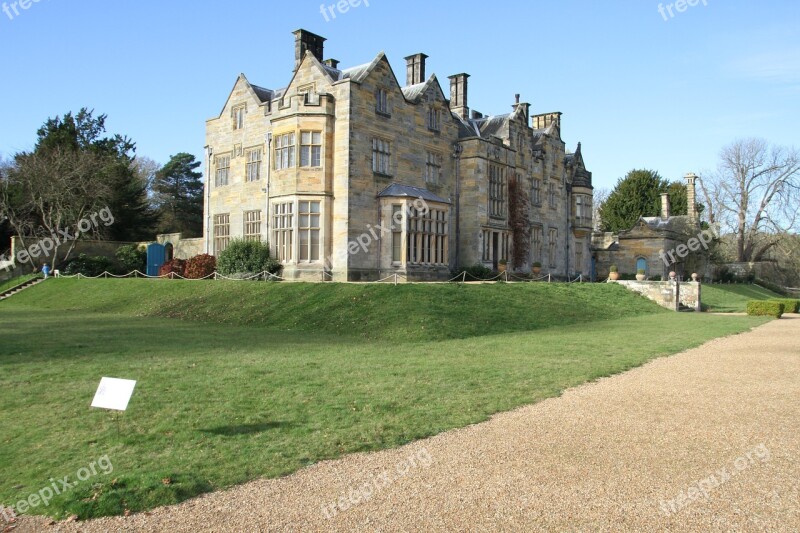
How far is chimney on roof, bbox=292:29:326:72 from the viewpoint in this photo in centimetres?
3083

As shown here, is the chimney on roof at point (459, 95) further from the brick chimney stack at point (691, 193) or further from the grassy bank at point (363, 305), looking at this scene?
the brick chimney stack at point (691, 193)

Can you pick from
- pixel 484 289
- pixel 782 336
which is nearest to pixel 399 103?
pixel 484 289

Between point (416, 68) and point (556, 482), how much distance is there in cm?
3072

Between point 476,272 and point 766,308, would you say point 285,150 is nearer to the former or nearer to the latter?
point 476,272

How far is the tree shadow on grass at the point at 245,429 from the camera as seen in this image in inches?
290

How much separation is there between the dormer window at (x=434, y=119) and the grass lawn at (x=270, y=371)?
1091 centimetres

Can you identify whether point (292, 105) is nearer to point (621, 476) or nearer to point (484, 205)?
point (484, 205)

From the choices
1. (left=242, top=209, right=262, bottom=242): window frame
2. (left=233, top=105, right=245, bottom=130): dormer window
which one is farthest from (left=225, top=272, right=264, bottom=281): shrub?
(left=233, top=105, right=245, bottom=130): dormer window

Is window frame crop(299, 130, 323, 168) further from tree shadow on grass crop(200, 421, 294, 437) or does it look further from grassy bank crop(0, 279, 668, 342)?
tree shadow on grass crop(200, 421, 294, 437)

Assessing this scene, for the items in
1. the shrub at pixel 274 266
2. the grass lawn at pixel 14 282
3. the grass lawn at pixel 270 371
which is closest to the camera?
the grass lawn at pixel 270 371

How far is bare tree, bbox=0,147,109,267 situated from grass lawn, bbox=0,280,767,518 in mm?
16444

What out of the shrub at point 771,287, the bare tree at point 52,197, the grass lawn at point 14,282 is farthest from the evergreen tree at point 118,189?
the shrub at point 771,287

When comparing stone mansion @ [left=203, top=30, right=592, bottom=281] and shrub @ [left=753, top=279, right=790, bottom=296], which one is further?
shrub @ [left=753, top=279, right=790, bottom=296]

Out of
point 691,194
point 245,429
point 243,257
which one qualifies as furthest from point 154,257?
point 691,194
